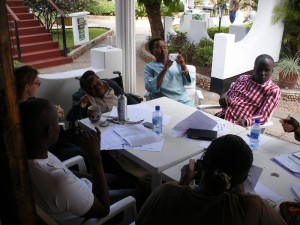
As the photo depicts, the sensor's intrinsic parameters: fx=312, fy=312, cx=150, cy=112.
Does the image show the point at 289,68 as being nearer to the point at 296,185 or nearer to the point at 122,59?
the point at 122,59

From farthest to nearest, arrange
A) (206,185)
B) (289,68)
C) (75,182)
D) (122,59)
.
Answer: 1. (289,68)
2. (122,59)
3. (75,182)
4. (206,185)

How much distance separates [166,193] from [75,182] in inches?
19.5

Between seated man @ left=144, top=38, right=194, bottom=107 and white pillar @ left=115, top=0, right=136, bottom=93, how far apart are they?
991 mm

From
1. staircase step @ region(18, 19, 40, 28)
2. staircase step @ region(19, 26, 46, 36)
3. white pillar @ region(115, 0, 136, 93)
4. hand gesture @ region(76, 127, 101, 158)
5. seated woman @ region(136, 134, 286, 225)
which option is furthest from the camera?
staircase step @ region(18, 19, 40, 28)

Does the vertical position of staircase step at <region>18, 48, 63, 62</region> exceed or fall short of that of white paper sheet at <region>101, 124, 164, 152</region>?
it falls short

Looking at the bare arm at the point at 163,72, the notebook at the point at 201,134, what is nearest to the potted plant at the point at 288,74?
Answer: the bare arm at the point at 163,72

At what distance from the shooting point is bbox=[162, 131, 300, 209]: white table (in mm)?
1775

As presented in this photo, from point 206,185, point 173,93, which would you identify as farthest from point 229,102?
point 206,185

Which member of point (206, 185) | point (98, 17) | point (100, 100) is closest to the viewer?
point (206, 185)

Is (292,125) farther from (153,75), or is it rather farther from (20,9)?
(20,9)

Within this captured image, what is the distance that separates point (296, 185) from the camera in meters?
1.79

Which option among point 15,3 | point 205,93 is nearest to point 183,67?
point 205,93

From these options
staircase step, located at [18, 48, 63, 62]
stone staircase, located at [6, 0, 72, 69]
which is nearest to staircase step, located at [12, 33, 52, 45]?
stone staircase, located at [6, 0, 72, 69]

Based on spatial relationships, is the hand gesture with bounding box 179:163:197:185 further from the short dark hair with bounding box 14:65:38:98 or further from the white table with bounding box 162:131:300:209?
the short dark hair with bounding box 14:65:38:98
